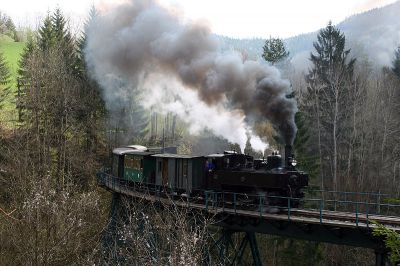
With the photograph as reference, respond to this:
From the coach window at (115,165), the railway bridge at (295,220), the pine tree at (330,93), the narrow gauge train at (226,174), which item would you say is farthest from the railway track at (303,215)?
the pine tree at (330,93)

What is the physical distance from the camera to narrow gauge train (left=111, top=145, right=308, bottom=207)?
15.6 metres

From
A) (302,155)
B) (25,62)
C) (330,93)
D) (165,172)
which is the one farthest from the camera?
(25,62)

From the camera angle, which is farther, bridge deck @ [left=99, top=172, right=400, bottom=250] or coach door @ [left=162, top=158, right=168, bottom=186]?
coach door @ [left=162, top=158, right=168, bottom=186]

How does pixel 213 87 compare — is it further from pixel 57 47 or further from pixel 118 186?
pixel 57 47

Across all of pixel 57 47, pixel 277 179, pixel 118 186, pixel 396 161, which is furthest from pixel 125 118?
pixel 277 179

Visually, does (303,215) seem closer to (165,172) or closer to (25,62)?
(165,172)

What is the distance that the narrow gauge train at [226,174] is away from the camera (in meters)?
15.6

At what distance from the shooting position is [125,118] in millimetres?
41406

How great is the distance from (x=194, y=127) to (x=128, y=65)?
3474cm

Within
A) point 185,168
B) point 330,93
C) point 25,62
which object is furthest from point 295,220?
point 25,62

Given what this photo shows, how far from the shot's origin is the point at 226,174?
16.9 m

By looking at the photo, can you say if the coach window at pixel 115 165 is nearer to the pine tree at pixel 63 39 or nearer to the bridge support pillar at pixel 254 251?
the bridge support pillar at pixel 254 251

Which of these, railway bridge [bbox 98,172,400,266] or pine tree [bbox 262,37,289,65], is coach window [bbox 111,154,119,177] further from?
pine tree [bbox 262,37,289,65]

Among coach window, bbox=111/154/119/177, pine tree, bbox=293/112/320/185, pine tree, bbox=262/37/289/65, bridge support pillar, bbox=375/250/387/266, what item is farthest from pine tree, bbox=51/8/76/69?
bridge support pillar, bbox=375/250/387/266
